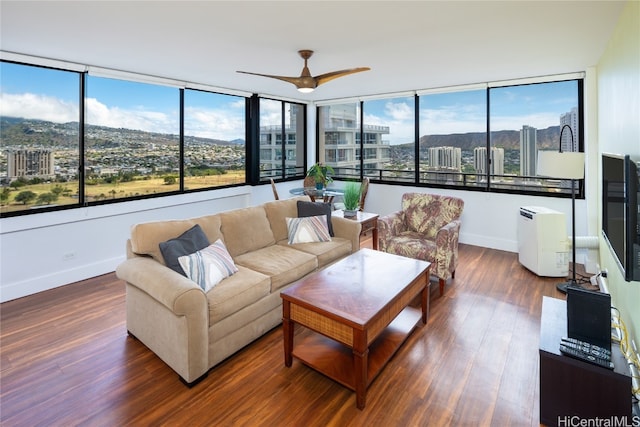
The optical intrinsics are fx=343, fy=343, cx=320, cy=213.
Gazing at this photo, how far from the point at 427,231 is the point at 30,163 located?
4.53 metres

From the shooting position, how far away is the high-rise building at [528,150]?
4.87 meters

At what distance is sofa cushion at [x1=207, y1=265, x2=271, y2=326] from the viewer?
7.66 feet

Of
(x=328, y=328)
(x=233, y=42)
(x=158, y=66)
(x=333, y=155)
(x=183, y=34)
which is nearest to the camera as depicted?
(x=328, y=328)

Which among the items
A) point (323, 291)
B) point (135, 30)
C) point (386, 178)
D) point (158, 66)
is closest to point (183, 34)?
point (135, 30)

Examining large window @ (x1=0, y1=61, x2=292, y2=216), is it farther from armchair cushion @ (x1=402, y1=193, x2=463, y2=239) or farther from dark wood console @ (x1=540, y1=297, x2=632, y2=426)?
dark wood console @ (x1=540, y1=297, x2=632, y2=426)

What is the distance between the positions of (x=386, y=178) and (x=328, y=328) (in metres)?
4.59

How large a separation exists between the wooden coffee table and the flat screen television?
1.25m

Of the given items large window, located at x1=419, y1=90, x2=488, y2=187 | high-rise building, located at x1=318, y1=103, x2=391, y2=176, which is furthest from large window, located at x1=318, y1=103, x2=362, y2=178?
large window, located at x1=419, y1=90, x2=488, y2=187

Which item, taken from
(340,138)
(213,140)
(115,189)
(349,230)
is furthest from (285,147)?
(349,230)

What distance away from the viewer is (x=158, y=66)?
4008 millimetres

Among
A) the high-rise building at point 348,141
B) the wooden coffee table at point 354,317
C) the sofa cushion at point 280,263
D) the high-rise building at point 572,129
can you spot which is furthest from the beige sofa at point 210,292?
the high-rise building at point 572,129

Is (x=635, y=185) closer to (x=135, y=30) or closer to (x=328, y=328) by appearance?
(x=328, y=328)

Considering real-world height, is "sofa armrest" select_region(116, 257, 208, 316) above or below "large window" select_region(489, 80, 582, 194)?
below

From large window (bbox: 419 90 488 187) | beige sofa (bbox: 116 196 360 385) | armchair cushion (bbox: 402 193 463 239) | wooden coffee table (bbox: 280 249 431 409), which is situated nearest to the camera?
wooden coffee table (bbox: 280 249 431 409)
